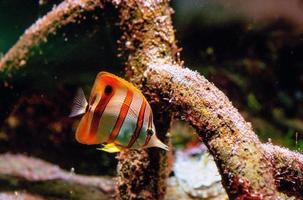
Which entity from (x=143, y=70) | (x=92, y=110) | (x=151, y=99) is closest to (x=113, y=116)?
(x=92, y=110)

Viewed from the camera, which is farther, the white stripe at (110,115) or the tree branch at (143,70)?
the tree branch at (143,70)

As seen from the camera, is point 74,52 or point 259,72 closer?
point 74,52

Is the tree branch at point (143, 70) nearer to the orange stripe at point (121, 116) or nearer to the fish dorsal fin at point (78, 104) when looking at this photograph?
the orange stripe at point (121, 116)

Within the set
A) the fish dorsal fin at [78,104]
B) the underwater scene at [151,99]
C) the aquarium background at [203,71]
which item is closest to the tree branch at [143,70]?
the underwater scene at [151,99]

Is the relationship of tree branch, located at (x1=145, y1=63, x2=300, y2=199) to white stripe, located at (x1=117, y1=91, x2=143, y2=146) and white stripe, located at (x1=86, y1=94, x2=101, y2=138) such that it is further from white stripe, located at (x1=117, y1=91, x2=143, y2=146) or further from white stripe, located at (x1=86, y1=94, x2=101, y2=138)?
white stripe, located at (x1=86, y1=94, x2=101, y2=138)

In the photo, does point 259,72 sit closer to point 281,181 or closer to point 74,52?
point 74,52

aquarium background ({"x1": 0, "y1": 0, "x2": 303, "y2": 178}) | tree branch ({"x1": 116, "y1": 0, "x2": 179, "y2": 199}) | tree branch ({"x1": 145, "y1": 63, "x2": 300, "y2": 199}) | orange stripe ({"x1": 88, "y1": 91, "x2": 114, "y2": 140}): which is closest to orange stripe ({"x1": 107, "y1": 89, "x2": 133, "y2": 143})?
orange stripe ({"x1": 88, "y1": 91, "x2": 114, "y2": 140})

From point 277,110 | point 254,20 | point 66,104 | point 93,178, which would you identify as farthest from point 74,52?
point 277,110

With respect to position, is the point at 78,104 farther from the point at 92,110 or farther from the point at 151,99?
the point at 151,99
